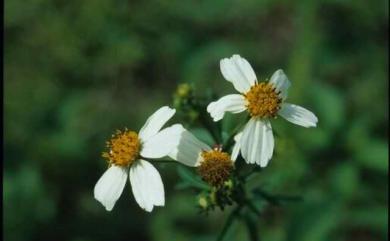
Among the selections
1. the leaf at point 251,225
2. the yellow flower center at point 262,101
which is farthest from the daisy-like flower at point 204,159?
the leaf at point 251,225

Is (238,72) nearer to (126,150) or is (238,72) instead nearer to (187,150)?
(187,150)

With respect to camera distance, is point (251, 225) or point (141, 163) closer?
point (141, 163)

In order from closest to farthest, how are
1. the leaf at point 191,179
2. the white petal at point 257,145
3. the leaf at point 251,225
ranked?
the white petal at point 257,145 → the leaf at point 191,179 → the leaf at point 251,225

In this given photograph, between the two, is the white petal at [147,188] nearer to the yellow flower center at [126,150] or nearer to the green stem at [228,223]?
the yellow flower center at [126,150]

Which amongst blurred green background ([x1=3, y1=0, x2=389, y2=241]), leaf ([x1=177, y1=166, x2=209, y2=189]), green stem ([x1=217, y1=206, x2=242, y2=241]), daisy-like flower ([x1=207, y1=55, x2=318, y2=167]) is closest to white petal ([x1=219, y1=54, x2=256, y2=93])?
daisy-like flower ([x1=207, y1=55, x2=318, y2=167])

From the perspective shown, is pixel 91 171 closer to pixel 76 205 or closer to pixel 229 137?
pixel 76 205

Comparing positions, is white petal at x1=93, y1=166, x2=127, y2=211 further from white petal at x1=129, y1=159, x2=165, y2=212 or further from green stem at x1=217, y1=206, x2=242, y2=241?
green stem at x1=217, y1=206, x2=242, y2=241


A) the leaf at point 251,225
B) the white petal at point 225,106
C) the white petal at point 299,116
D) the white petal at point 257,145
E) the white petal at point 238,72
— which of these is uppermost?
the white petal at point 238,72

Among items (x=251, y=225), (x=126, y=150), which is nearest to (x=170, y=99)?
(x=251, y=225)
